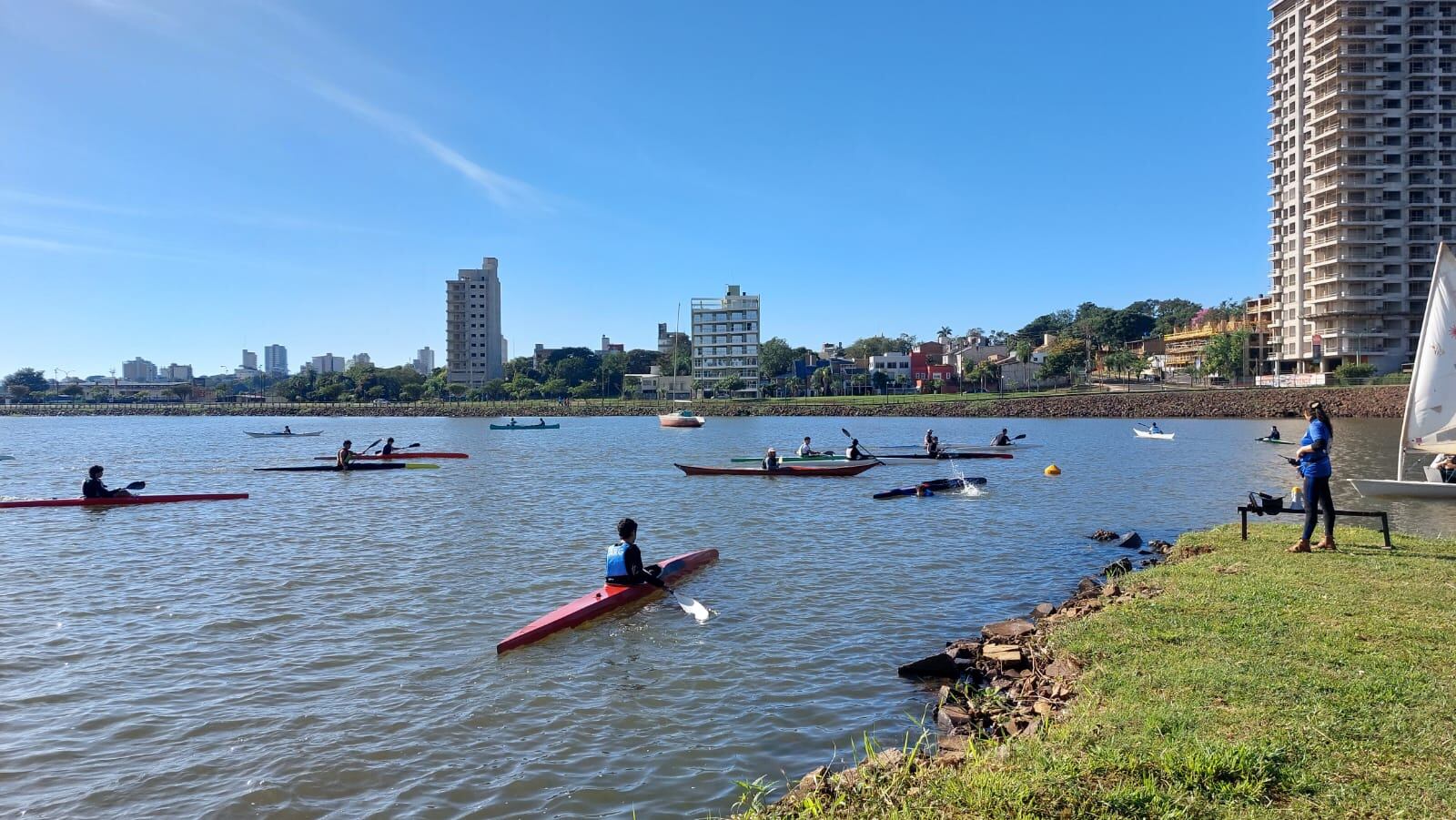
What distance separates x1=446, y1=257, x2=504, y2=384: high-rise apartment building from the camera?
187 metres

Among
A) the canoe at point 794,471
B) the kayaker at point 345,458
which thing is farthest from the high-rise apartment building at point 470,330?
the canoe at point 794,471

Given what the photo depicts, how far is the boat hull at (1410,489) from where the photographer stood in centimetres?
2312

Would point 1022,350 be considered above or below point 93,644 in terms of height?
above

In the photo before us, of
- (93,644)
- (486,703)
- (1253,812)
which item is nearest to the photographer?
(1253,812)

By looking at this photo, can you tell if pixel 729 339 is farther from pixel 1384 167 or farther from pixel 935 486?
pixel 935 486

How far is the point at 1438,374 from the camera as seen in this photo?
19312mm

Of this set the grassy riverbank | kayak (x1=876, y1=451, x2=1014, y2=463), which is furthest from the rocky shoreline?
the grassy riverbank

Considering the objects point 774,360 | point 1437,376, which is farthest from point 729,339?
point 1437,376

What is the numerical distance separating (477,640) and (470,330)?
184512mm

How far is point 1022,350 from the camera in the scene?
14475 cm

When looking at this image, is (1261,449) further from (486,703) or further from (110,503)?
(110,503)

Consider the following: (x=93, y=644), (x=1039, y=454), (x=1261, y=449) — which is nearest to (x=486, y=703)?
(x=93, y=644)

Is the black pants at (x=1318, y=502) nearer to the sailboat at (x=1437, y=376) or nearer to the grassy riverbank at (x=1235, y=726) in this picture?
the grassy riverbank at (x=1235, y=726)

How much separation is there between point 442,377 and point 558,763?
617 ft
